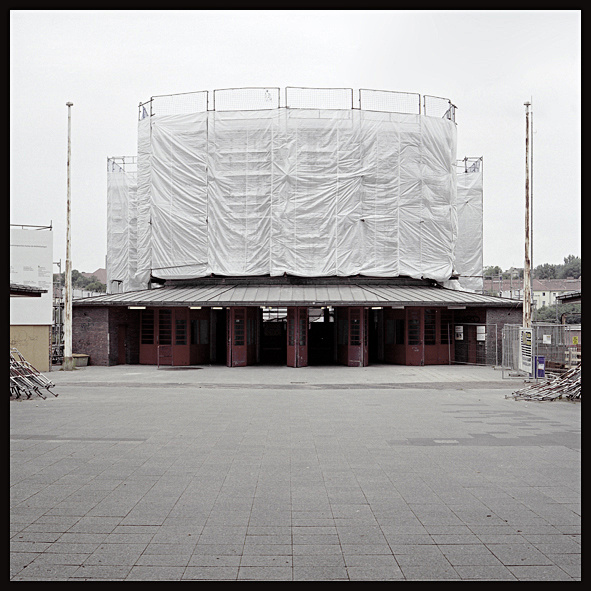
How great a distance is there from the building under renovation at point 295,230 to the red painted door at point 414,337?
0.16ft

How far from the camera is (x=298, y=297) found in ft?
89.0

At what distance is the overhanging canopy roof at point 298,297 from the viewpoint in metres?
26.2

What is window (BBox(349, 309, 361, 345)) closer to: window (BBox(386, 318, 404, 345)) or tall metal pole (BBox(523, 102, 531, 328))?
window (BBox(386, 318, 404, 345))

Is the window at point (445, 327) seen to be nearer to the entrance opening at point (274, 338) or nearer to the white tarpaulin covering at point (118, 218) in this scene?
the entrance opening at point (274, 338)

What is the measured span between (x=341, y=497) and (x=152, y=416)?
23.7ft

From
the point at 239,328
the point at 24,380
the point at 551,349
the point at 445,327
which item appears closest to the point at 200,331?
the point at 239,328

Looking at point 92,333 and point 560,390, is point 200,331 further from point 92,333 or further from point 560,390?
point 560,390

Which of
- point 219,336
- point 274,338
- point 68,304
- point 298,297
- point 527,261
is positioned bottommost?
point 274,338

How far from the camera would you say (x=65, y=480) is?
7773mm

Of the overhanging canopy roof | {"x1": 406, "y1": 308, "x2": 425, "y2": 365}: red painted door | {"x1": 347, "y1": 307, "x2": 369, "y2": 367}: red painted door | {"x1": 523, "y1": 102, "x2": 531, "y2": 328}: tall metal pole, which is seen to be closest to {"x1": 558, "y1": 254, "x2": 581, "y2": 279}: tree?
{"x1": 523, "y1": 102, "x2": 531, "y2": 328}: tall metal pole

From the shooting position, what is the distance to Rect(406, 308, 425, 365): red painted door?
93.3 ft

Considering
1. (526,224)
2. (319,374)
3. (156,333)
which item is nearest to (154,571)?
(319,374)

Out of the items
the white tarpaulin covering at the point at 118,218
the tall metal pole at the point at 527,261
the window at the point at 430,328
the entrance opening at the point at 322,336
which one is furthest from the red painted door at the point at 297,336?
the white tarpaulin covering at the point at 118,218

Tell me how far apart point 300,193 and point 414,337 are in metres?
9.53
